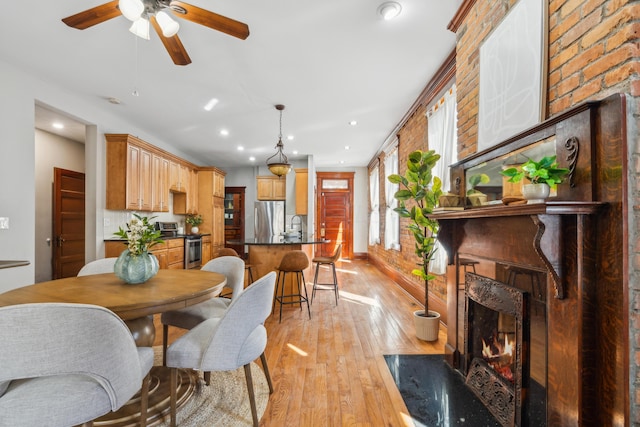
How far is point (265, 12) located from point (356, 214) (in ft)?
21.8

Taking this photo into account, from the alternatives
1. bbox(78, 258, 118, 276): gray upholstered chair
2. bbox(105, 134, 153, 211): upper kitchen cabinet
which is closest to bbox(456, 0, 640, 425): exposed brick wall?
bbox(78, 258, 118, 276): gray upholstered chair

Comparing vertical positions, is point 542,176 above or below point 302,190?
below

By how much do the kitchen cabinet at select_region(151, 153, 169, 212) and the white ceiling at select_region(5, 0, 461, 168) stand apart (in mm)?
662

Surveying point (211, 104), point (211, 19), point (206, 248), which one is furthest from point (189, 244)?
point (211, 19)

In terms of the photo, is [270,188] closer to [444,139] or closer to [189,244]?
[189,244]

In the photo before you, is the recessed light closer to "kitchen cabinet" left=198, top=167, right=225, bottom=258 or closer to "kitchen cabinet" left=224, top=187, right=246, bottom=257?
"kitchen cabinet" left=198, top=167, right=225, bottom=258

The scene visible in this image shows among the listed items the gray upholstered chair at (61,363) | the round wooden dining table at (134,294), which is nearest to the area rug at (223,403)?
the round wooden dining table at (134,294)

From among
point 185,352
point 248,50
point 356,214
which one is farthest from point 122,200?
point 356,214

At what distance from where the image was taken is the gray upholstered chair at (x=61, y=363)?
3.19ft

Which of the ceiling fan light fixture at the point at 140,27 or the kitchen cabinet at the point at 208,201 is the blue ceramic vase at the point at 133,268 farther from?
the kitchen cabinet at the point at 208,201

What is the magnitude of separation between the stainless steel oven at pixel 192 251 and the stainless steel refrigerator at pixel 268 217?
1.63 metres

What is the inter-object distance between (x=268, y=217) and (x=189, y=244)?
2148 mm

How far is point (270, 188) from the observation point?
7.57 meters

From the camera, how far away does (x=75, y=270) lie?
498cm
